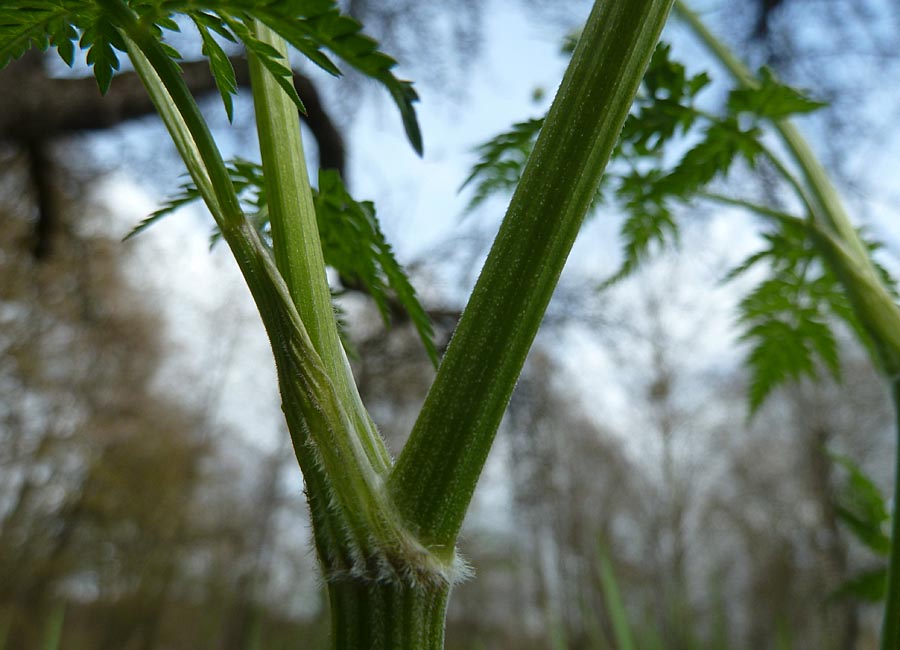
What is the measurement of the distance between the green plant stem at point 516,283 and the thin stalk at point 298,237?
30mm

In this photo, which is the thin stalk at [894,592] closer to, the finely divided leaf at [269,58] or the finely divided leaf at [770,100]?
the finely divided leaf at [770,100]

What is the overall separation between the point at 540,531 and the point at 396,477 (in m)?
7.19

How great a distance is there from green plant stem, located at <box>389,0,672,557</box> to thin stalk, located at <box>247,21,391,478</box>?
3cm

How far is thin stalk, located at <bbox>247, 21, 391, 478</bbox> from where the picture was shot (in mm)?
283

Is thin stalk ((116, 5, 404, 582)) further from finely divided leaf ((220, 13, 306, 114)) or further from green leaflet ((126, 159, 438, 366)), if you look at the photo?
green leaflet ((126, 159, 438, 366))

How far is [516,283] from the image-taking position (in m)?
0.26

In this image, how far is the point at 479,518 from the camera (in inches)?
540

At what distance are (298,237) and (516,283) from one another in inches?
4.1

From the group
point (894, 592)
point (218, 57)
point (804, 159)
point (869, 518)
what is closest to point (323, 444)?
point (218, 57)

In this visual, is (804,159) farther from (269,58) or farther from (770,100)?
(269,58)

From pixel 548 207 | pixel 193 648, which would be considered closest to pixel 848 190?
pixel 548 207

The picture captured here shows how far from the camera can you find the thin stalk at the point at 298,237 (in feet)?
0.93

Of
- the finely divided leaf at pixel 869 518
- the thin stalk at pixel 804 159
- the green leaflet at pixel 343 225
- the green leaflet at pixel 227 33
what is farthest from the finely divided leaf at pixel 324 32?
the finely divided leaf at pixel 869 518

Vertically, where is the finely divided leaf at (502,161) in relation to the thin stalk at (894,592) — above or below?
above
